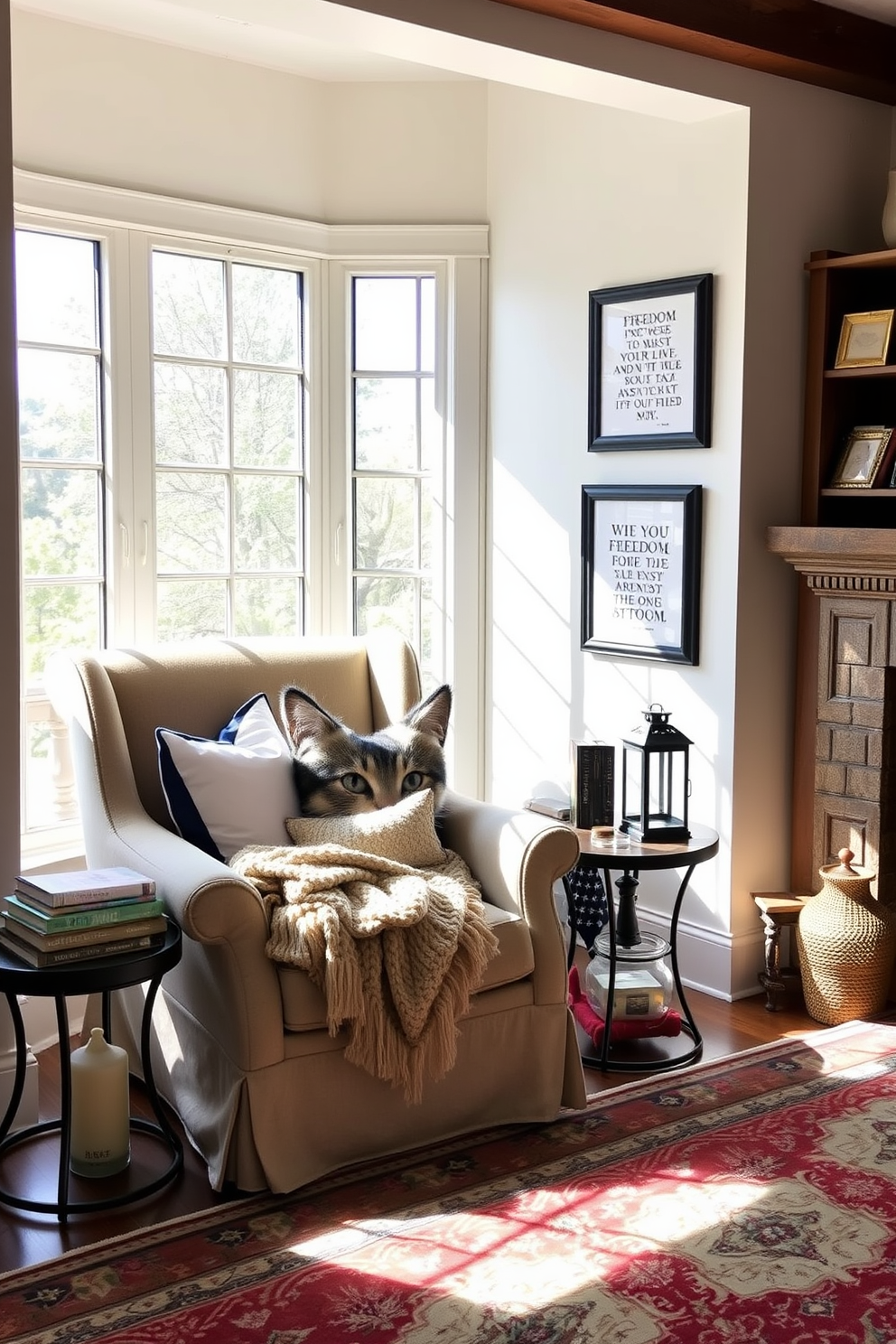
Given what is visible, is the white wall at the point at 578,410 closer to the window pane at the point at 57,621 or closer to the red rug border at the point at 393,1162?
the red rug border at the point at 393,1162

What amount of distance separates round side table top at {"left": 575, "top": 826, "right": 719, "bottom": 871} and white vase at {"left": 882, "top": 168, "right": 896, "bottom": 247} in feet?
5.58

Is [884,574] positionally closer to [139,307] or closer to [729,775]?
[729,775]

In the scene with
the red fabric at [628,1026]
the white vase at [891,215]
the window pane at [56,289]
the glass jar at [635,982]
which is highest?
the white vase at [891,215]

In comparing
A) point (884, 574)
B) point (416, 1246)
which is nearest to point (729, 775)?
point (884, 574)

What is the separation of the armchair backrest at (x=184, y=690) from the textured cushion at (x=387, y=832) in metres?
0.36

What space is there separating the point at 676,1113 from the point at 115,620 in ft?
6.64

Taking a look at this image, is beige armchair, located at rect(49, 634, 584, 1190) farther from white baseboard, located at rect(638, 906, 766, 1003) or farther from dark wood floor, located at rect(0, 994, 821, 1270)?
white baseboard, located at rect(638, 906, 766, 1003)

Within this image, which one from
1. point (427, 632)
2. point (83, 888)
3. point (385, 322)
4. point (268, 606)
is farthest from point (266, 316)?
point (83, 888)

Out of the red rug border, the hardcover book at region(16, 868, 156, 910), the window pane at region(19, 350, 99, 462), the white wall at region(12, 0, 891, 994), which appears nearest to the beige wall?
the white wall at region(12, 0, 891, 994)

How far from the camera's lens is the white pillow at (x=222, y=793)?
116 inches

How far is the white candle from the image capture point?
2.62 metres

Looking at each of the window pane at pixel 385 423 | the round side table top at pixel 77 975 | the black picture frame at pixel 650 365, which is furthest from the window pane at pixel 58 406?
the round side table top at pixel 77 975

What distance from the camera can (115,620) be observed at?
3814mm

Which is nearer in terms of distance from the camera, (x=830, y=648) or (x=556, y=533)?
(x=830, y=648)
